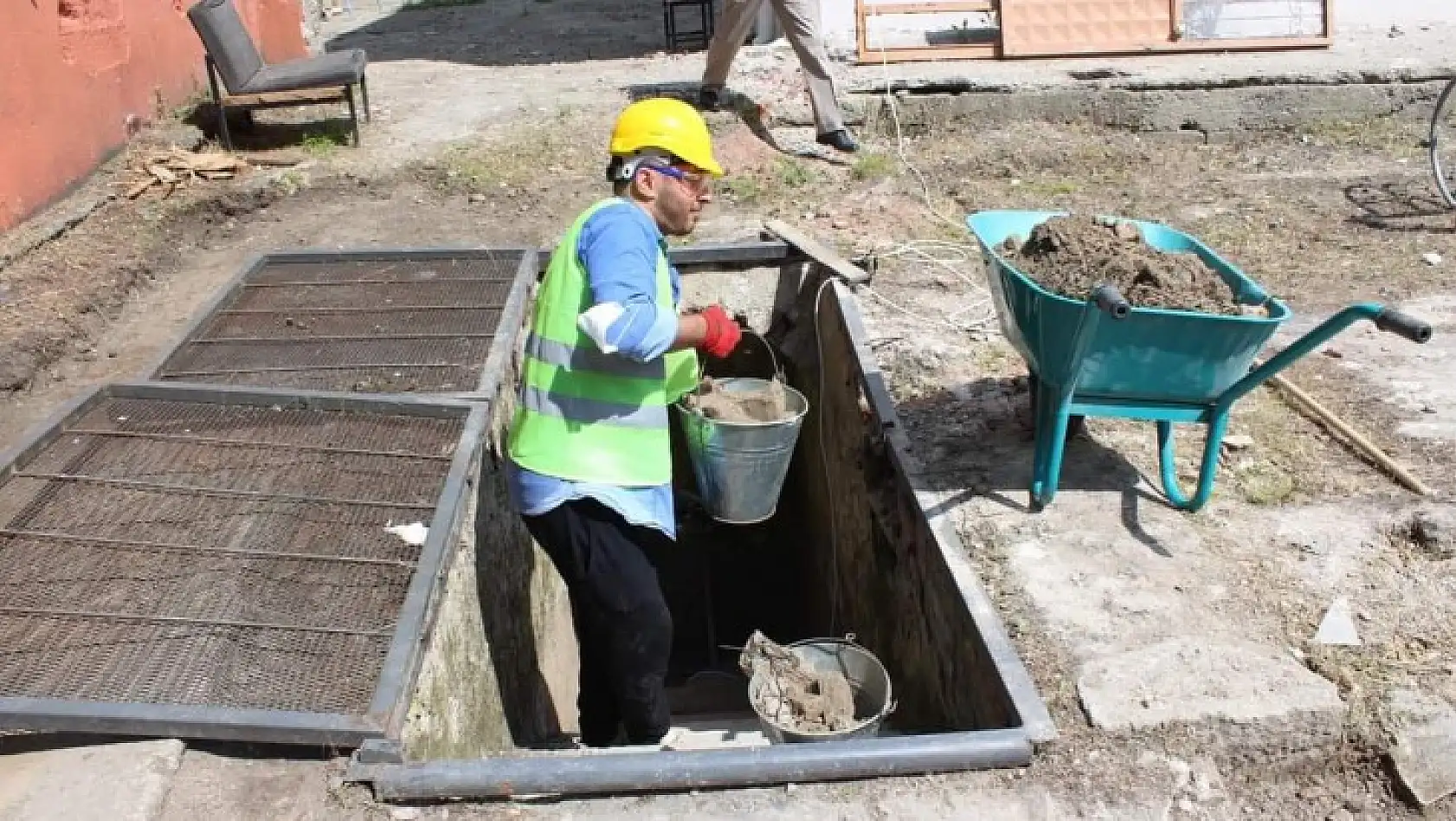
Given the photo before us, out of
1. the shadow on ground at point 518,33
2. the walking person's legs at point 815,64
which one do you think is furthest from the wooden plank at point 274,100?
the walking person's legs at point 815,64

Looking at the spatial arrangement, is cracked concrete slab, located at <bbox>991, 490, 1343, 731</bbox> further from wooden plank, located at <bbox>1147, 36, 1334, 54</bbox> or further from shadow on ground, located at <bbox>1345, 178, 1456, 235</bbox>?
wooden plank, located at <bbox>1147, 36, 1334, 54</bbox>

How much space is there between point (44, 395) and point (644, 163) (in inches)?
136

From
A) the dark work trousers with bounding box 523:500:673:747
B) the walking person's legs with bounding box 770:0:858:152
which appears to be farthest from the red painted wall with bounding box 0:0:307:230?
the dark work trousers with bounding box 523:500:673:747

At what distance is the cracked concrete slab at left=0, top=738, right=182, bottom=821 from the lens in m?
2.61

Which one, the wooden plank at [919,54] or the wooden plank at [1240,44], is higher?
the wooden plank at [919,54]

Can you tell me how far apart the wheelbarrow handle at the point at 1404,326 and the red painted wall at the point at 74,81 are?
6.72m

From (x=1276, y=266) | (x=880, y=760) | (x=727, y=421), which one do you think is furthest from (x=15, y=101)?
(x=1276, y=266)

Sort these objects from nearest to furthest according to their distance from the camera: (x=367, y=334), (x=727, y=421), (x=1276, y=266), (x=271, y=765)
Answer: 1. (x=271, y=765)
2. (x=727, y=421)
3. (x=367, y=334)
4. (x=1276, y=266)

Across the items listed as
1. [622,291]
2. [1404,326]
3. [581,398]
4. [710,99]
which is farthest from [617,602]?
[710,99]

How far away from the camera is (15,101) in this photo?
21.7 feet

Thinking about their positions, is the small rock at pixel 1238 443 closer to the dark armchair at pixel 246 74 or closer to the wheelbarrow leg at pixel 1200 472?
the wheelbarrow leg at pixel 1200 472

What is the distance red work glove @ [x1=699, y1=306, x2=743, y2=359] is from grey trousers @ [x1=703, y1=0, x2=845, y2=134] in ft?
16.3

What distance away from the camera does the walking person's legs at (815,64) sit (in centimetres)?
773

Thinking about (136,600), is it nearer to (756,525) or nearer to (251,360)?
(251,360)
